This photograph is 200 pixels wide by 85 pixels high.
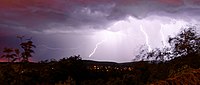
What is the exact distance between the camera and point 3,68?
92.5ft

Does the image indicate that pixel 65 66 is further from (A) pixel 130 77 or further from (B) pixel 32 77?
(A) pixel 130 77

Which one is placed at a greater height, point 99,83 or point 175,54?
point 175,54

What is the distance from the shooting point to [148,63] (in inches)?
1217

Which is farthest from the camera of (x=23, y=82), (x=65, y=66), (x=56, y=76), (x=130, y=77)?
(x=65, y=66)

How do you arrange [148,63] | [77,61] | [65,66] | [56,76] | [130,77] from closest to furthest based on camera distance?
[130,77]
[148,63]
[56,76]
[65,66]
[77,61]

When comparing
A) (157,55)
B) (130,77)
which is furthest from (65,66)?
(130,77)

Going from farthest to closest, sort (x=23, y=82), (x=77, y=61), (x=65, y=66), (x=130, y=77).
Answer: (x=77, y=61), (x=65, y=66), (x=23, y=82), (x=130, y=77)

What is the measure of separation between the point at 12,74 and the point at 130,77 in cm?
774

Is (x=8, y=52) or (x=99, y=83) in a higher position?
(x=8, y=52)

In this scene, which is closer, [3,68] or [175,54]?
[3,68]

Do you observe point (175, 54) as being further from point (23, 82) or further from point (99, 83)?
point (23, 82)

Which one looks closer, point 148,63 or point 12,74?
point 12,74

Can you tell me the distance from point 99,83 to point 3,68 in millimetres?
6485

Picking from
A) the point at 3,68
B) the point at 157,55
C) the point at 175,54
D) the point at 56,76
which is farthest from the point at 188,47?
the point at 3,68
